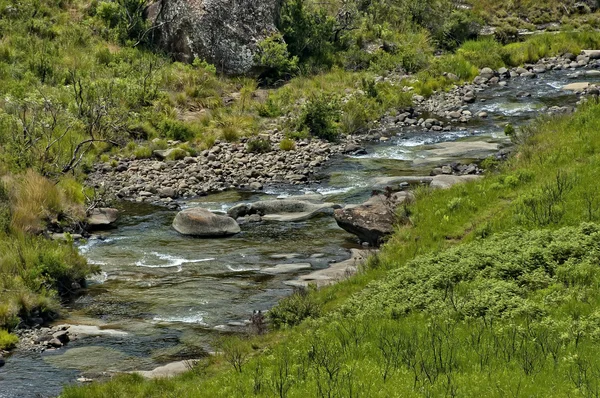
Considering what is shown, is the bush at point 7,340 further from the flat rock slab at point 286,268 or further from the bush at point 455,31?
the bush at point 455,31

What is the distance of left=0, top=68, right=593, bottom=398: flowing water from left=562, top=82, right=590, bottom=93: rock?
30.4ft

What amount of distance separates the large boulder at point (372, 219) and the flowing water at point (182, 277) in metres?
0.51

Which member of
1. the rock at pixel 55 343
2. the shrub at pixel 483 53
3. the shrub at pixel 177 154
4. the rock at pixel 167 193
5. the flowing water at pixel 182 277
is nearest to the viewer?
the flowing water at pixel 182 277

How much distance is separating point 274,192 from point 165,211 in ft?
11.9

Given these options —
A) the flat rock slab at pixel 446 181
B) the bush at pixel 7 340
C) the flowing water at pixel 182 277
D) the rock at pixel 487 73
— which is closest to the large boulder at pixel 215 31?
the rock at pixel 487 73

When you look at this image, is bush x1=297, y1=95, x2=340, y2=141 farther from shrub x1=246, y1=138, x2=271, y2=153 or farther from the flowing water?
shrub x1=246, y1=138, x2=271, y2=153

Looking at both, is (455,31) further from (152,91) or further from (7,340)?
(7,340)

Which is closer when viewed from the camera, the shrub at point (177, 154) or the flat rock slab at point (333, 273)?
the flat rock slab at point (333, 273)

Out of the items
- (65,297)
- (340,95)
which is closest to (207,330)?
(65,297)

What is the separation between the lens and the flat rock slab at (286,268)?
1783 centimetres

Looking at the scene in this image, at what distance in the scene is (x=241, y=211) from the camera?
22359 millimetres

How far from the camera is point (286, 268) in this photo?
18.0 metres

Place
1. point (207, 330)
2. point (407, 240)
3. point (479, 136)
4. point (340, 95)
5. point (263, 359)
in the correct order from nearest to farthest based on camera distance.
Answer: point (263, 359) < point (207, 330) < point (407, 240) < point (479, 136) < point (340, 95)

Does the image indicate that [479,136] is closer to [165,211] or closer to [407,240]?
[165,211]
